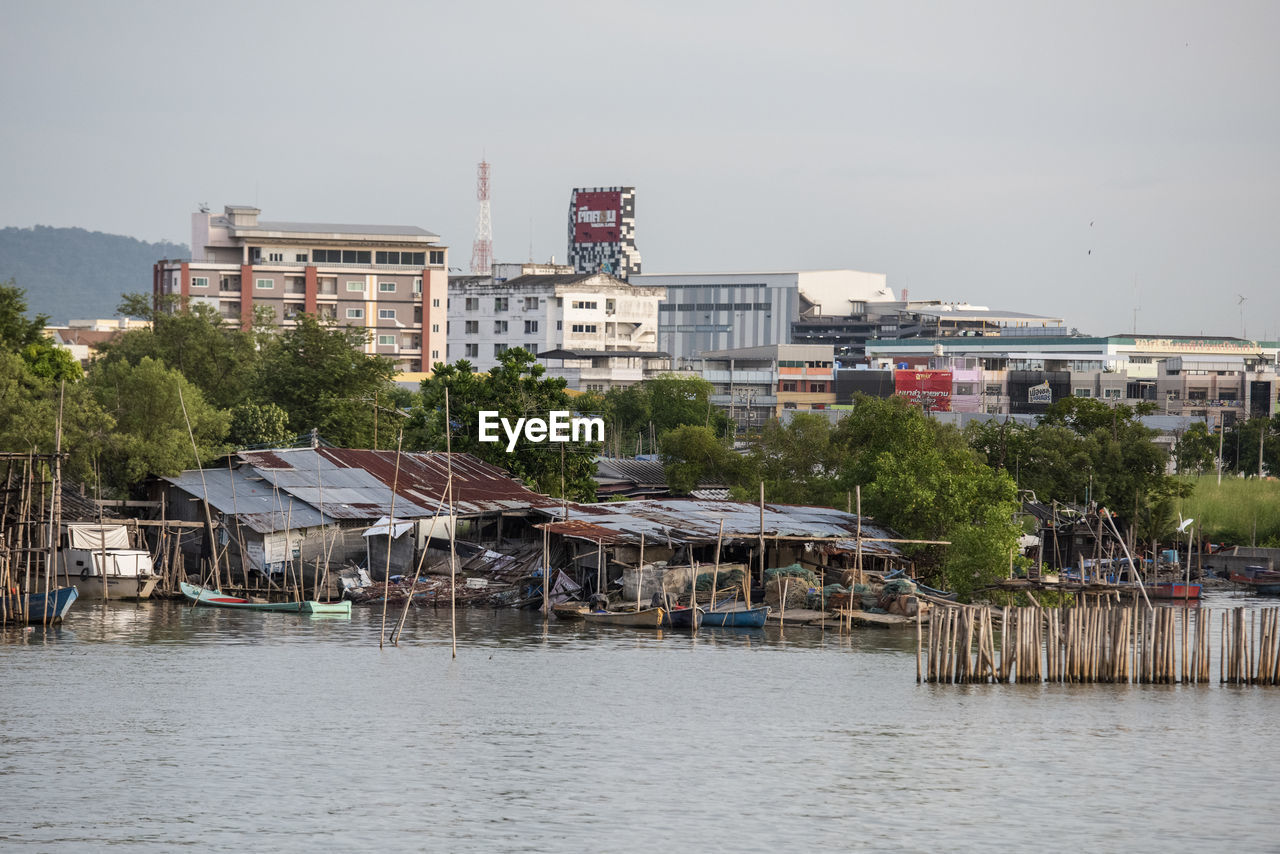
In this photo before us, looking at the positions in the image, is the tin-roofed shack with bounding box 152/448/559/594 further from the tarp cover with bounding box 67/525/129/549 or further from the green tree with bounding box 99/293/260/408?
the green tree with bounding box 99/293/260/408

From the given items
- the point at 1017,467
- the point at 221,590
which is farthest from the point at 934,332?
the point at 221,590

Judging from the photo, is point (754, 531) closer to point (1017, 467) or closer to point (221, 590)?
point (221, 590)

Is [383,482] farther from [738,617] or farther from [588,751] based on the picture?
[588,751]

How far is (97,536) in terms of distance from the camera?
1965 inches

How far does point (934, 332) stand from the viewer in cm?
17800

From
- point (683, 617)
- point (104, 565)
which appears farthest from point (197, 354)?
point (683, 617)

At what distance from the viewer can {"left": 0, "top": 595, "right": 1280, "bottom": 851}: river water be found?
79.6 ft

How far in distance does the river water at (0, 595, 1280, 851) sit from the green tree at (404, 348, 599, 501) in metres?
17.8

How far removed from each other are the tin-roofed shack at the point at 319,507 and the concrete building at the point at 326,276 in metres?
70.5

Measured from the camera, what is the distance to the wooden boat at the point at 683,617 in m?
46.4

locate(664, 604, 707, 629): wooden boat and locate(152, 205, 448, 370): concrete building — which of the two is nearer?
locate(664, 604, 707, 629): wooden boat

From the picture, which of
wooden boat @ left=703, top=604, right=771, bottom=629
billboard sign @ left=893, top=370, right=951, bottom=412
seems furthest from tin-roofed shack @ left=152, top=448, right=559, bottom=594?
billboard sign @ left=893, top=370, right=951, bottom=412

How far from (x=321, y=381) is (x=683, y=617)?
31.4 metres

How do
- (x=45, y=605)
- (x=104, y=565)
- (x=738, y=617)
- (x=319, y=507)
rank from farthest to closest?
(x=319, y=507), (x=104, y=565), (x=738, y=617), (x=45, y=605)
